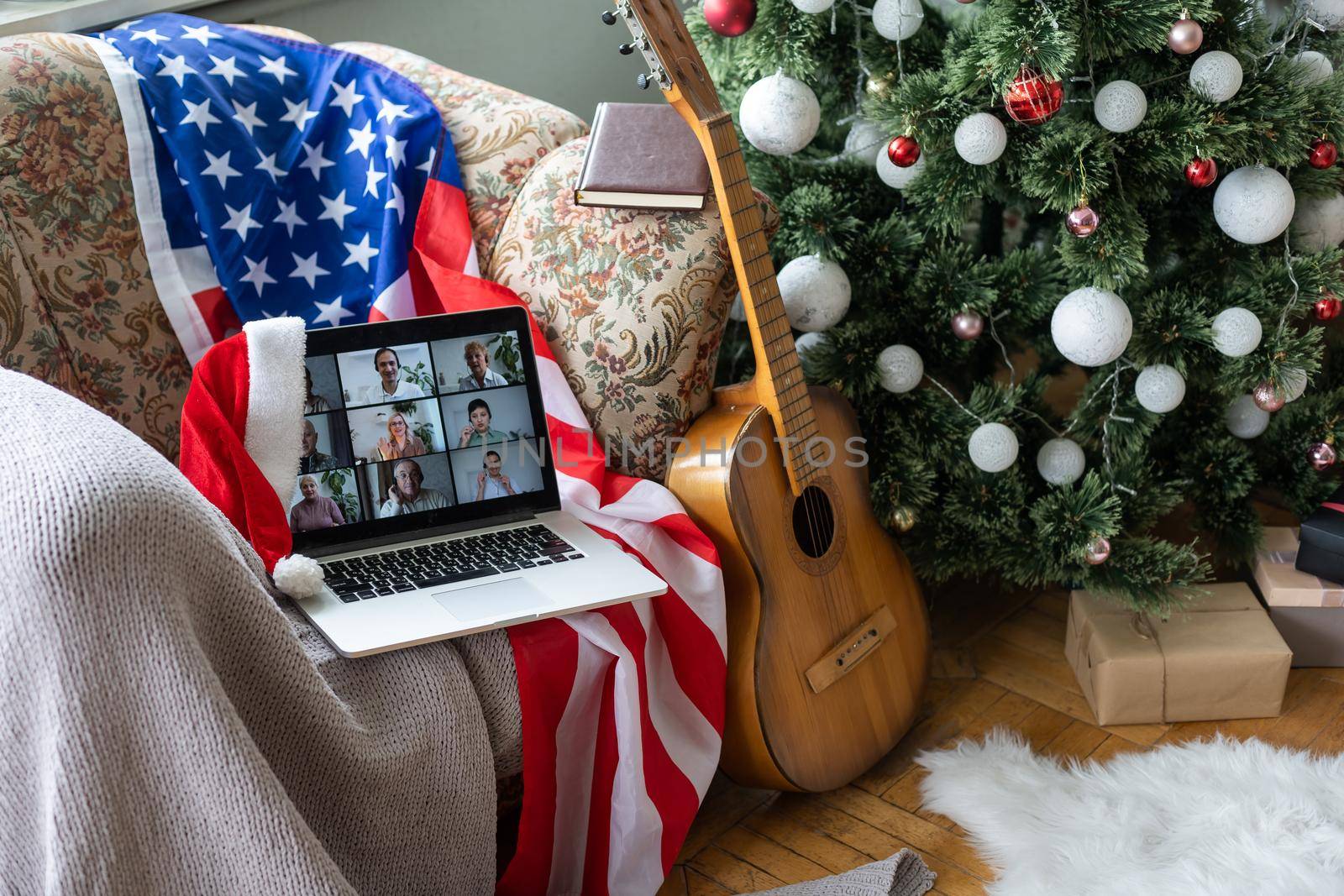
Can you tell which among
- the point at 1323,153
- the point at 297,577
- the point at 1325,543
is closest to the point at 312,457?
the point at 297,577

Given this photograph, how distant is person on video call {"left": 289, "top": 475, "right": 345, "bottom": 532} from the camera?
123 cm

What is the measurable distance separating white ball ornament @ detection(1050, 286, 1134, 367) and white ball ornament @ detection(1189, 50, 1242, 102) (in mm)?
253

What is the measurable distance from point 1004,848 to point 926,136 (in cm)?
87

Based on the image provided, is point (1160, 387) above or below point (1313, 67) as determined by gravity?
below

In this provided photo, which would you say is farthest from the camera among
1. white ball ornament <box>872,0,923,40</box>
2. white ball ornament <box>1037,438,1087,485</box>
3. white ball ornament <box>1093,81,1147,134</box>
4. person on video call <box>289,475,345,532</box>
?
white ball ornament <box>1037,438,1087,485</box>

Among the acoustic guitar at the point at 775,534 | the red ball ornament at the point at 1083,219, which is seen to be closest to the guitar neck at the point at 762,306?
the acoustic guitar at the point at 775,534

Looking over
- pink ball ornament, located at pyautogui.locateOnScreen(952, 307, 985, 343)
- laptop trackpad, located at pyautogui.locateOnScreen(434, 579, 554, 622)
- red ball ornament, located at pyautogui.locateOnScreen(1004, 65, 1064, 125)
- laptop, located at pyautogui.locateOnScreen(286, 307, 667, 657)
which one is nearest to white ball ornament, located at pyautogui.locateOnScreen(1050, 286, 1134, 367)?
pink ball ornament, located at pyautogui.locateOnScreen(952, 307, 985, 343)

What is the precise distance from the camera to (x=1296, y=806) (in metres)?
1.34

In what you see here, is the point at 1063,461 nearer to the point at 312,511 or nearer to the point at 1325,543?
the point at 1325,543

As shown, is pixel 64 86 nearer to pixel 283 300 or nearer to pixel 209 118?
pixel 209 118

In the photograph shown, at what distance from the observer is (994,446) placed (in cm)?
150

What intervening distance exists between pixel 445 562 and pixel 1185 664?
3.29ft

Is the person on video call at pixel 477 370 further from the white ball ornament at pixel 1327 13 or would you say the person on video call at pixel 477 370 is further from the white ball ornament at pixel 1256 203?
the white ball ornament at pixel 1327 13

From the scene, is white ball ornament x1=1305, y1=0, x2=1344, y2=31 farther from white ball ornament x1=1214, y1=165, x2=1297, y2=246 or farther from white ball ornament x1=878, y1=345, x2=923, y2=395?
white ball ornament x1=878, y1=345, x2=923, y2=395
